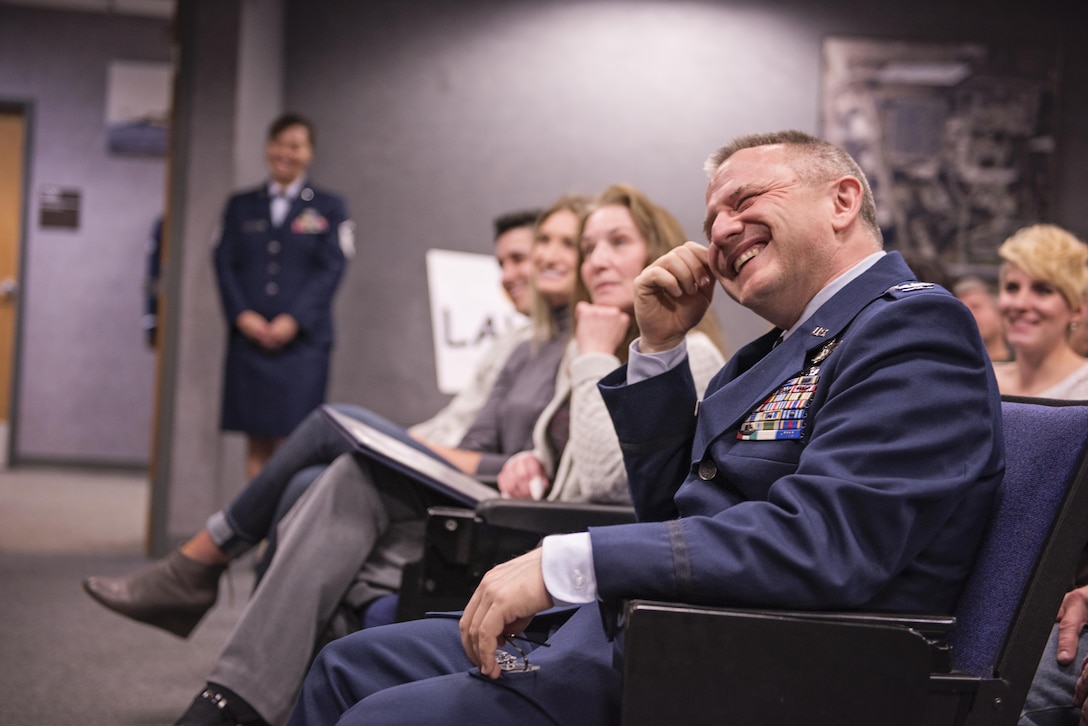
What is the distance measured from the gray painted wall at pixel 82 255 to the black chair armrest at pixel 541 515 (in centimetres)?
570

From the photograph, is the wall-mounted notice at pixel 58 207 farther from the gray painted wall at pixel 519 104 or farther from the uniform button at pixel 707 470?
the uniform button at pixel 707 470

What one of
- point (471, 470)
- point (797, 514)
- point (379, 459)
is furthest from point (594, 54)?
point (797, 514)

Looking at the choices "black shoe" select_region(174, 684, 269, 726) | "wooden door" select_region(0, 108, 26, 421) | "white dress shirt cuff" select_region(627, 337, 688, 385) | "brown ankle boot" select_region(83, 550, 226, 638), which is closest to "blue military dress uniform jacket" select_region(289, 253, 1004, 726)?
"white dress shirt cuff" select_region(627, 337, 688, 385)

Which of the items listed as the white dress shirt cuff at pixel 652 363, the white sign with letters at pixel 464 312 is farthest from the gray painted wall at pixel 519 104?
the white dress shirt cuff at pixel 652 363

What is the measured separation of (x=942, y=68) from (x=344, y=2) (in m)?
2.73

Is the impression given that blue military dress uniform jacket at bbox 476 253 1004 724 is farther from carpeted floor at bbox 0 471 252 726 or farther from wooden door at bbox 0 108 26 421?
A: wooden door at bbox 0 108 26 421

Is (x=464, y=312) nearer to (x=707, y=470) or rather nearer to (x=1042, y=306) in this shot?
(x=1042, y=306)

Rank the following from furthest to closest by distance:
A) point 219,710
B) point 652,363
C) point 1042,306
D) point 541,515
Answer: point 1042,306, point 219,710, point 541,515, point 652,363

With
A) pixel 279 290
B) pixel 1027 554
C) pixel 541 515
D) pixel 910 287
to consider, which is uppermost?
pixel 910 287

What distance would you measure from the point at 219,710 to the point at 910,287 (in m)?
1.33

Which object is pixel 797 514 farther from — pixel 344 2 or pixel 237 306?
pixel 344 2

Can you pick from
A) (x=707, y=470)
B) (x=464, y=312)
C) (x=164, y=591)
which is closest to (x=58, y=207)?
(x=464, y=312)

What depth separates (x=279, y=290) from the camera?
163 inches

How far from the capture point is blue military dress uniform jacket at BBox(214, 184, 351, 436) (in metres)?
4.02
